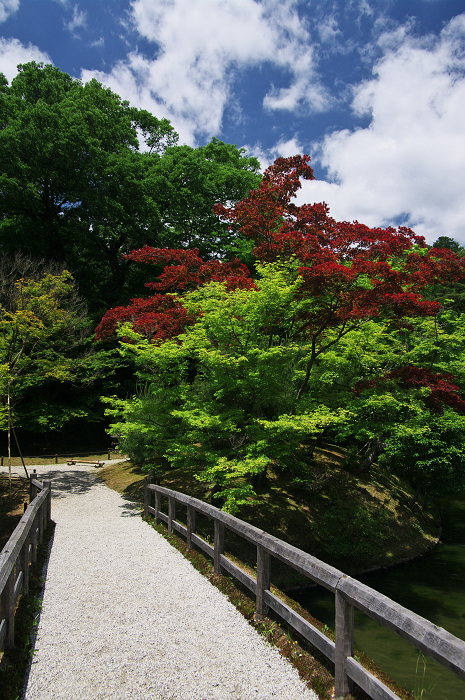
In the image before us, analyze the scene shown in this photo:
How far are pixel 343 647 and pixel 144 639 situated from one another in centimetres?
190

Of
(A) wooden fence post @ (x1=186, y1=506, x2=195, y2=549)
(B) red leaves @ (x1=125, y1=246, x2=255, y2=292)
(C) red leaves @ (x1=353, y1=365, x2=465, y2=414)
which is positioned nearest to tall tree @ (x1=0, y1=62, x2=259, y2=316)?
(B) red leaves @ (x1=125, y1=246, x2=255, y2=292)

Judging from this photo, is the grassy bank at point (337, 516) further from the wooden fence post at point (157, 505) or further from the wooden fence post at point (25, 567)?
the wooden fence post at point (25, 567)

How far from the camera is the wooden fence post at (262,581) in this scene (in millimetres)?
4027

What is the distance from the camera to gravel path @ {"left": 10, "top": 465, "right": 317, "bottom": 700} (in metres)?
3.02

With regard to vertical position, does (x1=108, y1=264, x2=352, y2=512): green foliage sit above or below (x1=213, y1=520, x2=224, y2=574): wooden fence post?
above

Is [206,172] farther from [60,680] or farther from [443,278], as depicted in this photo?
[60,680]

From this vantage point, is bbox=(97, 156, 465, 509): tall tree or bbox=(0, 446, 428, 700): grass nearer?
bbox=(97, 156, 465, 509): tall tree

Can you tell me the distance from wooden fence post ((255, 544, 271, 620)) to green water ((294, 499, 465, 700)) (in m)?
1.57

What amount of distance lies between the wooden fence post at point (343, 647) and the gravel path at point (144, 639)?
0.22 metres

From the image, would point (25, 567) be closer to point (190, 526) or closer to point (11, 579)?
point (11, 579)

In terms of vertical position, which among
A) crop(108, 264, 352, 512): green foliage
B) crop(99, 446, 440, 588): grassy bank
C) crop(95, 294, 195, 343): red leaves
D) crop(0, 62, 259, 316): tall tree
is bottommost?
crop(99, 446, 440, 588): grassy bank

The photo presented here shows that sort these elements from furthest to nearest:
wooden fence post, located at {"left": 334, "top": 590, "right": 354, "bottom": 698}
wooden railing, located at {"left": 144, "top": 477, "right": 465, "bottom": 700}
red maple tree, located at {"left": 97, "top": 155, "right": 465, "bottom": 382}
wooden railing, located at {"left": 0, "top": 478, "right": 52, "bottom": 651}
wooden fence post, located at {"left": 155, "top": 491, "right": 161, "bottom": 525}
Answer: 1. red maple tree, located at {"left": 97, "top": 155, "right": 465, "bottom": 382}
2. wooden fence post, located at {"left": 155, "top": 491, "right": 161, "bottom": 525}
3. wooden railing, located at {"left": 0, "top": 478, "right": 52, "bottom": 651}
4. wooden fence post, located at {"left": 334, "top": 590, "right": 354, "bottom": 698}
5. wooden railing, located at {"left": 144, "top": 477, "right": 465, "bottom": 700}

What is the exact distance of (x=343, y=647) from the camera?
2869 millimetres

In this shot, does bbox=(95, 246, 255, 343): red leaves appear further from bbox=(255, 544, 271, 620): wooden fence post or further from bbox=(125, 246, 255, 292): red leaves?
bbox=(255, 544, 271, 620): wooden fence post
